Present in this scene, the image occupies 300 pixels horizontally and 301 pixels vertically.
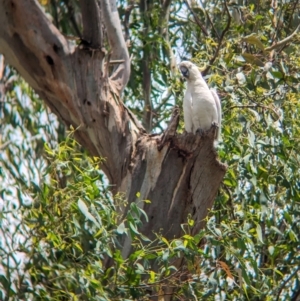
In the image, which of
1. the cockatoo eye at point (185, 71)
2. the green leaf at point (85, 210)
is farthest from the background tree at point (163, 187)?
the cockatoo eye at point (185, 71)

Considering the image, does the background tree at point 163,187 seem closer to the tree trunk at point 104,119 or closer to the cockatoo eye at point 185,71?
the tree trunk at point 104,119

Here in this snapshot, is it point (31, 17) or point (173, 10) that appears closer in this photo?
point (31, 17)

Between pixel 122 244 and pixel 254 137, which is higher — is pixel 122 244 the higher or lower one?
the lower one

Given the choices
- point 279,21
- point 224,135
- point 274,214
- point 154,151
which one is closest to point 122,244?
point 154,151

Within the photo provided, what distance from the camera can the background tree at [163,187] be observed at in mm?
2941

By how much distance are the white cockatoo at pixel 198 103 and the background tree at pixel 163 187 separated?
3.8 inches

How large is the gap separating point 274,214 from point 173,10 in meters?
1.94

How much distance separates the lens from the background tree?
9.65 feet

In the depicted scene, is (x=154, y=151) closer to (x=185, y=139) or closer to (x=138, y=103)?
(x=185, y=139)

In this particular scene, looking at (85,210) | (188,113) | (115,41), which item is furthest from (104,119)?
(85,210)

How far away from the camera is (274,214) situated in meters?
3.81

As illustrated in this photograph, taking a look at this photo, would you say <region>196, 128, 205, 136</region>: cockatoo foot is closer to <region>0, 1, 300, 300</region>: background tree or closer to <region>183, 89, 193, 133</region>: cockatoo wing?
<region>0, 1, 300, 300</region>: background tree

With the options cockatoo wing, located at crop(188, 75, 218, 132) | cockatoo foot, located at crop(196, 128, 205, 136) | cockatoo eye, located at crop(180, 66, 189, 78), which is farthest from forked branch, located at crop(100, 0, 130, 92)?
cockatoo foot, located at crop(196, 128, 205, 136)

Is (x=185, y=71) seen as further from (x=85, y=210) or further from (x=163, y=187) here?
(x=85, y=210)
